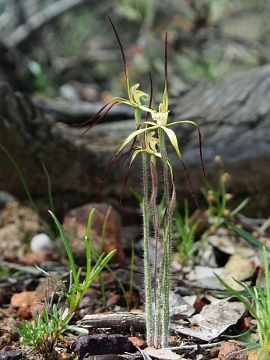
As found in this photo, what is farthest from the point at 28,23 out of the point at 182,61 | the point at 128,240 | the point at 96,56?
the point at 128,240

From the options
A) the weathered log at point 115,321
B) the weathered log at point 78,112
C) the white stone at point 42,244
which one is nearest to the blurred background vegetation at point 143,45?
the weathered log at point 78,112

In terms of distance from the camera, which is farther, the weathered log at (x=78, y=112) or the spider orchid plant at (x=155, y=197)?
the weathered log at (x=78, y=112)

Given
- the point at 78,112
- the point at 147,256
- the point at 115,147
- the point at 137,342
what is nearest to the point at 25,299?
the point at 137,342

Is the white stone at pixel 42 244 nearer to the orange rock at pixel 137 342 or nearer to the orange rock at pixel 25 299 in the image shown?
the orange rock at pixel 25 299

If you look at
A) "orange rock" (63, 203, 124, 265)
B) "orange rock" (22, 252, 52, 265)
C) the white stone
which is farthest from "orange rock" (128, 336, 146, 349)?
the white stone

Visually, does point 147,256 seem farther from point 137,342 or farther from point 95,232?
point 95,232

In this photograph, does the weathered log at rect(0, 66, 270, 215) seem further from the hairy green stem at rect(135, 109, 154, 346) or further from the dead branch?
the dead branch

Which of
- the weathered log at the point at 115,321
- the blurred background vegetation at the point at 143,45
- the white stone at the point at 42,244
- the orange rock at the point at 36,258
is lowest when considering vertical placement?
the weathered log at the point at 115,321

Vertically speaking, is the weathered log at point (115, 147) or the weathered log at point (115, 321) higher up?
the weathered log at point (115, 147)
